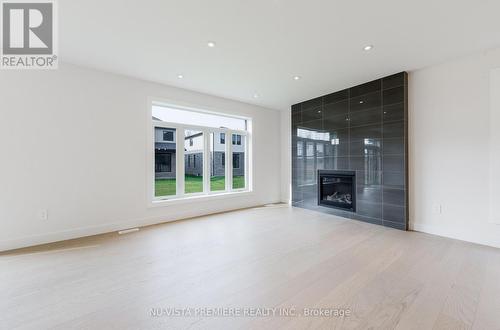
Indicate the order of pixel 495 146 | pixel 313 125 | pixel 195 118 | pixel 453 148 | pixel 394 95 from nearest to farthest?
pixel 495 146
pixel 453 148
pixel 394 95
pixel 195 118
pixel 313 125

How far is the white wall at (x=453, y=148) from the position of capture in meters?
2.88

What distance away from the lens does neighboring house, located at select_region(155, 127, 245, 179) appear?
4186mm

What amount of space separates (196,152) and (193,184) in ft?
2.29

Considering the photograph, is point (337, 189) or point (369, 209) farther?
point (337, 189)

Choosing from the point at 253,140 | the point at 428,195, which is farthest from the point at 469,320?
the point at 253,140

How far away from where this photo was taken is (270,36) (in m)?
2.52

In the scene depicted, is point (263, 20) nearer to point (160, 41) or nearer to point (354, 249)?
point (160, 41)

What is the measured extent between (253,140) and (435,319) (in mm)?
4482

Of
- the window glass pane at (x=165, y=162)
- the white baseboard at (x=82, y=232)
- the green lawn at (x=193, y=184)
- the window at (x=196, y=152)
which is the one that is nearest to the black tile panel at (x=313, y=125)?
the window at (x=196, y=152)

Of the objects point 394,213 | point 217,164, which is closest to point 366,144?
point 394,213

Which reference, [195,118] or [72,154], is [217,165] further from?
[72,154]

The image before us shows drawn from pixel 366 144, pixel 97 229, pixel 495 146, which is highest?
pixel 366 144

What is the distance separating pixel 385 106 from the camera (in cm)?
375

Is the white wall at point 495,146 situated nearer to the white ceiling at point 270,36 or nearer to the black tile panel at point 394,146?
the white ceiling at point 270,36
